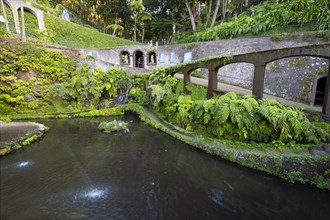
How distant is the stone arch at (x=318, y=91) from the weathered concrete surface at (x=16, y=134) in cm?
1457

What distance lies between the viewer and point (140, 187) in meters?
6.21

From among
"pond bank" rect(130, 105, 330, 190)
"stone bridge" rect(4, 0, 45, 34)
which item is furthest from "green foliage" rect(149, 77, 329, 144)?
"stone bridge" rect(4, 0, 45, 34)

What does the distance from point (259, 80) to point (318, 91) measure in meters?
4.48

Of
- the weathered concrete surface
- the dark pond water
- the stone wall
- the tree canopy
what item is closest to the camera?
the dark pond water

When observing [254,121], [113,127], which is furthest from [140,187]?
[113,127]

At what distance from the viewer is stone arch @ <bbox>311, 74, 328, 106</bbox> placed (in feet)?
36.1

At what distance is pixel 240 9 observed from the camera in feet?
86.1

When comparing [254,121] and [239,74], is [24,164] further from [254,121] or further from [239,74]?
[239,74]

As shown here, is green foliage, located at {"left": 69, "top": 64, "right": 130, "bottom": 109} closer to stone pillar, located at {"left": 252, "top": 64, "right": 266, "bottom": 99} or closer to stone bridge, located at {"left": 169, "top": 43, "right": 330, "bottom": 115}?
stone bridge, located at {"left": 169, "top": 43, "right": 330, "bottom": 115}

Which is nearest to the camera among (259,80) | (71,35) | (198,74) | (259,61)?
(259,61)

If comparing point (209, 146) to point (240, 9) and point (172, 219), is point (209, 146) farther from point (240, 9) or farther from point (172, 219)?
point (240, 9)

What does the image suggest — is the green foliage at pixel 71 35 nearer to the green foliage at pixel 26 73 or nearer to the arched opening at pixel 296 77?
the green foliage at pixel 26 73

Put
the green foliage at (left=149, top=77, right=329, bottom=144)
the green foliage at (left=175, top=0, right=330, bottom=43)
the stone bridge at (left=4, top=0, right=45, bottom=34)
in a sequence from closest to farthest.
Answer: the green foliage at (left=149, top=77, right=329, bottom=144), the green foliage at (left=175, top=0, right=330, bottom=43), the stone bridge at (left=4, top=0, right=45, bottom=34)

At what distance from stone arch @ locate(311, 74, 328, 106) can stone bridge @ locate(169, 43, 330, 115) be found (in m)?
3.47
